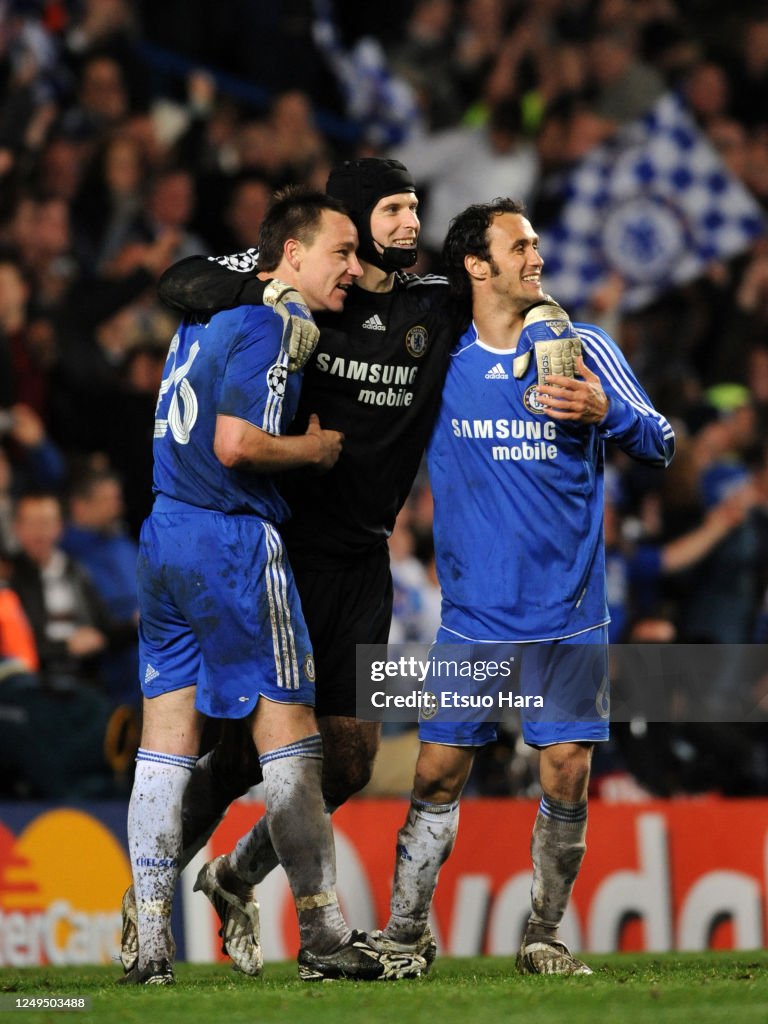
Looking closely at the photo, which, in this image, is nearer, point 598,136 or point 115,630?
point 115,630

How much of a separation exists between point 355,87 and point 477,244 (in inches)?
376

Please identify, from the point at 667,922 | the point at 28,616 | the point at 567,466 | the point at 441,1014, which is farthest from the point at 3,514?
the point at 441,1014

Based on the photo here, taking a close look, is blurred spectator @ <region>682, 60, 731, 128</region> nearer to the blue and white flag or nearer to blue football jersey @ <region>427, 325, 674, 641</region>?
the blue and white flag

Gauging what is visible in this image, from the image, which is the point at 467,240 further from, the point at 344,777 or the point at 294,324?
the point at 344,777

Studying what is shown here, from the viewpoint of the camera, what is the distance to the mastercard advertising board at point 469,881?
8.95 meters

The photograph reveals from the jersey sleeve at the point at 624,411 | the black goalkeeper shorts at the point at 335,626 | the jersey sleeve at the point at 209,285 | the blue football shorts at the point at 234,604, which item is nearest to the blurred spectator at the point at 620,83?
the jersey sleeve at the point at 624,411

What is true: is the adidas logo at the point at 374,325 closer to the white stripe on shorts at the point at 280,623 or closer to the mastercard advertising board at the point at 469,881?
the white stripe on shorts at the point at 280,623

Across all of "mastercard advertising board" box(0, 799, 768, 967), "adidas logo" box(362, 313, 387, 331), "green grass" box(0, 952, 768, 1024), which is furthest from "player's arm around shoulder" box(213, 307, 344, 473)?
"mastercard advertising board" box(0, 799, 768, 967)

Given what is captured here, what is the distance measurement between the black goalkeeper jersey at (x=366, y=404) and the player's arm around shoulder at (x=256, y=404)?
50cm

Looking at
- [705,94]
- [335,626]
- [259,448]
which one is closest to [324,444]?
[259,448]

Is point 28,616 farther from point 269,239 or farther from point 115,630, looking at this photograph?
point 269,239

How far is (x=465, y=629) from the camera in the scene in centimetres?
622

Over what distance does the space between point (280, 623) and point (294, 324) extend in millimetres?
940

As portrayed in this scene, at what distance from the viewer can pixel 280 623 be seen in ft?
19.2
